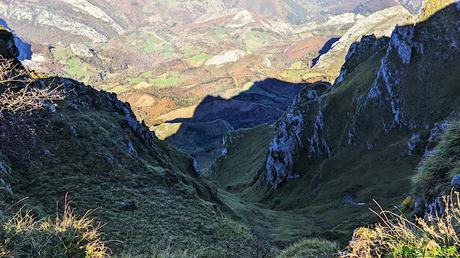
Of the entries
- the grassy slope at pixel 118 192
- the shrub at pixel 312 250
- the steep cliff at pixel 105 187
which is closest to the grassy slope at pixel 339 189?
the grassy slope at pixel 118 192

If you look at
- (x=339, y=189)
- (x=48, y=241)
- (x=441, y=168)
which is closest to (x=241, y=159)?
(x=339, y=189)

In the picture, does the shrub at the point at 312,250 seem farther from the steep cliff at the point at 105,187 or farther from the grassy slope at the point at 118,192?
the grassy slope at the point at 118,192

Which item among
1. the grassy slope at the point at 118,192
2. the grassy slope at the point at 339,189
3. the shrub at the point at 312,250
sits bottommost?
the grassy slope at the point at 339,189

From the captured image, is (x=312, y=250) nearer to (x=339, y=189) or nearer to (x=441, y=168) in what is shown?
(x=441, y=168)

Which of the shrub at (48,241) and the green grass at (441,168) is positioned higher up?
the green grass at (441,168)

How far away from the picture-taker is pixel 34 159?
122 ft

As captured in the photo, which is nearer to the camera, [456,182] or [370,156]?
[456,182]

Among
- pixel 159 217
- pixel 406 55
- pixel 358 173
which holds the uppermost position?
pixel 406 55

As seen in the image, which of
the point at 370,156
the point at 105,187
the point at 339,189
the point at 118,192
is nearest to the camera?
the point at 118,192

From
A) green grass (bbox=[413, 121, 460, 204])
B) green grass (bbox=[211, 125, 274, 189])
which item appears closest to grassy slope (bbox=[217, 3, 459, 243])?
green grass (bbox=[413, 121, 460, 204])

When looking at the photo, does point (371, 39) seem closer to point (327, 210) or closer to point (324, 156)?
point (324, 156)

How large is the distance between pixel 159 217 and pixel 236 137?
164 metres

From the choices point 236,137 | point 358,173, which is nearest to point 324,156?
point 358,173

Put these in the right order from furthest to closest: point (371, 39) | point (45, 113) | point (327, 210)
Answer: point (371, 39) → point (327, 210) → point (45, 113)
